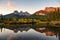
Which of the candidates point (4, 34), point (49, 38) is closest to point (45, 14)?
point (49, 38)

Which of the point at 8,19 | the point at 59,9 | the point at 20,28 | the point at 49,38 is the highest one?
the point at 59,9

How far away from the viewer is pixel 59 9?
126 inches

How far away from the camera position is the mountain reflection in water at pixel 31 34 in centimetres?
314

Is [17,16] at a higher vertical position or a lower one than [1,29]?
higher

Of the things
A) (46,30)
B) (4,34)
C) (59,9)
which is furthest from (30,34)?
(59,9)

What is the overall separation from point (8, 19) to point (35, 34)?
66 centimetres

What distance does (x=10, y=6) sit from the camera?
126 inches

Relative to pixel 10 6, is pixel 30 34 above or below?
below

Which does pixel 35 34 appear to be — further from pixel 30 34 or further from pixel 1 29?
pixel 1 29

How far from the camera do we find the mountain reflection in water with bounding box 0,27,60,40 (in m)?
3.14

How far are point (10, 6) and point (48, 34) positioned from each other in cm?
101

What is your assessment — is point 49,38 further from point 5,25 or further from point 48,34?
point 5,25

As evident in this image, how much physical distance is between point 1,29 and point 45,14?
1.00 metres

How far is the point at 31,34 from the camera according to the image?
3133mm
